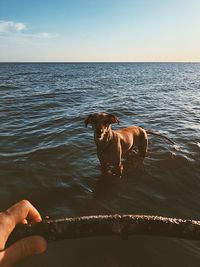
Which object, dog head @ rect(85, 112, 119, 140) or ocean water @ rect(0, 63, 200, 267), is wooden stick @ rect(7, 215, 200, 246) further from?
dog head @ rect(85, 112, 119, 140)

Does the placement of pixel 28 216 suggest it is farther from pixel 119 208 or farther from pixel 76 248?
pixel 119 208

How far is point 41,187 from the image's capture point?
7301mm

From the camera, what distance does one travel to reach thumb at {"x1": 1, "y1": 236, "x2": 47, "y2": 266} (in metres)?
3.04

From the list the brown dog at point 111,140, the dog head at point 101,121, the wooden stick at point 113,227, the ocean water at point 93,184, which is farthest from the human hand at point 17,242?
the brown dog at point 111,140

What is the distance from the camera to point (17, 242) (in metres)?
3.22

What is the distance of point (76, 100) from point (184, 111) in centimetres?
825

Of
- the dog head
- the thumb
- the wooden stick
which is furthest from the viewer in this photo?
the dog head

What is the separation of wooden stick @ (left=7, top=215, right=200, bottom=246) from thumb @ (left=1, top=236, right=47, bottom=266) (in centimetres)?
11

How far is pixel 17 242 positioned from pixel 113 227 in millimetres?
1152

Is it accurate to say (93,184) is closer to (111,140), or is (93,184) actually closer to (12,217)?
(111,140)

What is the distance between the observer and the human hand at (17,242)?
10.00 ft

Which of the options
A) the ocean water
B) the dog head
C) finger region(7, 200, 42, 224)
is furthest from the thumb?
the dog head

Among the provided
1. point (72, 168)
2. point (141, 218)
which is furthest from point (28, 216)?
point (72, 168)

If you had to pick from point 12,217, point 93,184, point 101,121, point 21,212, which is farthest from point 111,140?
point 12,217
